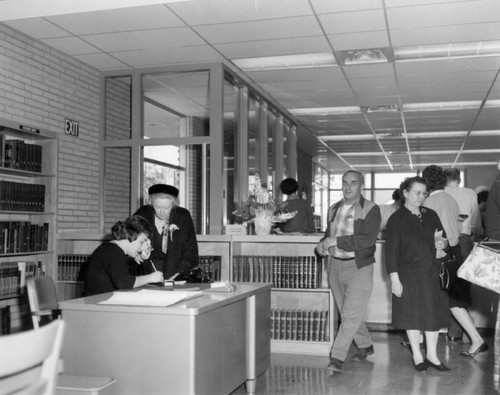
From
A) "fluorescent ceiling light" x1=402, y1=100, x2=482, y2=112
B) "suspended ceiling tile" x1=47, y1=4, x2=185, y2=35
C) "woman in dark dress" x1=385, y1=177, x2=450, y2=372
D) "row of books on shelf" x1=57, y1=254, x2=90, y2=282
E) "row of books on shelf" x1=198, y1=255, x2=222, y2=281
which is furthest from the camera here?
"fluorescent ceiling light" x1=402, y1=100, x2=482, y2=112

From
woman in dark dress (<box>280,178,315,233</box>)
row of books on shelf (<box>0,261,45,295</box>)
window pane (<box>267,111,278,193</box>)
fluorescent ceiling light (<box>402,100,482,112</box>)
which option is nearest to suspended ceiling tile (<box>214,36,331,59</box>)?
woman in dark dress (<box>280,178,315,233</box>)

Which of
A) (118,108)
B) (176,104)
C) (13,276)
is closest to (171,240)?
(13,276)

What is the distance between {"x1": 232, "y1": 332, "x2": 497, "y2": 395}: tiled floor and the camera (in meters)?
4.72

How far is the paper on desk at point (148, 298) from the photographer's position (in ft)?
10.9

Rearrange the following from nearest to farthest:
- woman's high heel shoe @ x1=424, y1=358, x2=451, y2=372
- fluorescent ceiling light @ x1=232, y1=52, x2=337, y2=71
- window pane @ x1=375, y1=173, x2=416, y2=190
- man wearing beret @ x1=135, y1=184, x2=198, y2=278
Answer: man wearing beret @ x1=135, y1=184, x2=198, y2=278 < woman's high heel shoe @ x1=424, y1=358, x2=451, y2=372 < fluorescent ceiling light @ x1=232, y1=52, x2=337, y2=71 < window pane @ x1=375, y1=173, x2=416, y2=190

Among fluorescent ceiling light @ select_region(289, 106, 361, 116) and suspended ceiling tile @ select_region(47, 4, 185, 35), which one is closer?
suspended ceiling tile @ select_region(47, 4, 185, 35)

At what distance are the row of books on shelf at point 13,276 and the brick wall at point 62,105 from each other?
3.08 ft

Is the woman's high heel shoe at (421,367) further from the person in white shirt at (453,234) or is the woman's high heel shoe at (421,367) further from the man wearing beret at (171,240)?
the man wearing beret at (171,240)

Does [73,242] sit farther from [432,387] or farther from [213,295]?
[432,387]

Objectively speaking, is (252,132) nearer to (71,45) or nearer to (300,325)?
(71,45)

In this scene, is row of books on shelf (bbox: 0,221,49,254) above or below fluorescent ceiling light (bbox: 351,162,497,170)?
below

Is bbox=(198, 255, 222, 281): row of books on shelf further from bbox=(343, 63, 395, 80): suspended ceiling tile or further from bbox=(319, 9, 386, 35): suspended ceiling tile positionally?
bbox=(343, 63, 395, 80): suspended ceiling tile

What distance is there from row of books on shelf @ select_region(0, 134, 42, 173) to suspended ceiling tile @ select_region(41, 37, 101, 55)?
3.93ft

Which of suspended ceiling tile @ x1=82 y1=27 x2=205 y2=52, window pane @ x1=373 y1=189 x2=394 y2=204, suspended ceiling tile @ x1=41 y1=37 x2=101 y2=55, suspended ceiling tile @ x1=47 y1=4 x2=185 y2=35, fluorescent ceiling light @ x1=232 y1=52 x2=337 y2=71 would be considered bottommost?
window pane @ x1=373 y1=189 x2=394 y2=204
